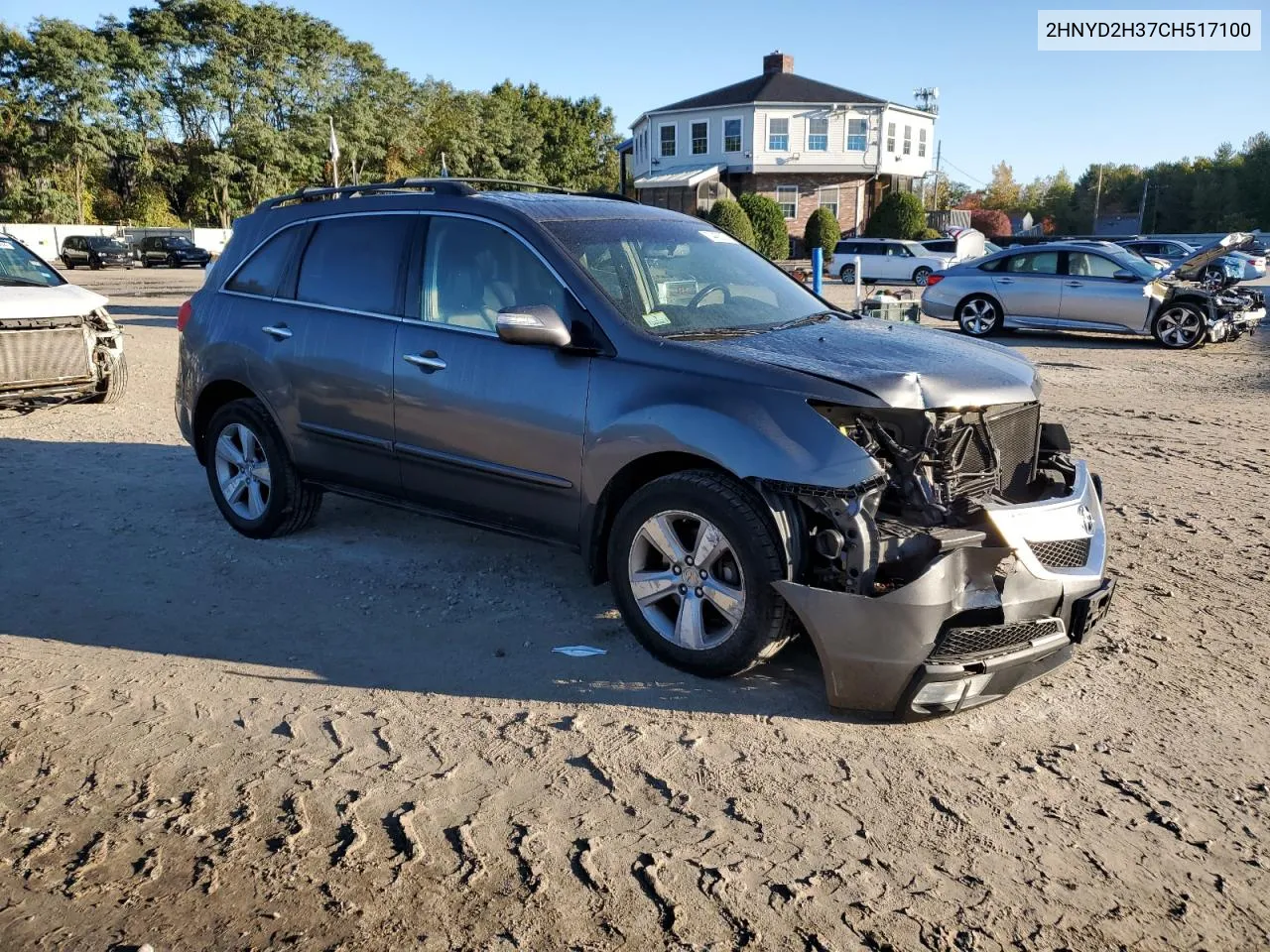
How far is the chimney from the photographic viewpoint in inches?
2121

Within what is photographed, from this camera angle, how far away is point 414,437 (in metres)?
5.07

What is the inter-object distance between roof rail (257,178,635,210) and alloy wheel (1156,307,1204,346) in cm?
1278

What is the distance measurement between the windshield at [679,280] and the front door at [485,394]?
0.82 feet

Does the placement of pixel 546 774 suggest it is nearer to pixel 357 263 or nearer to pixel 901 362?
pixel 901 362

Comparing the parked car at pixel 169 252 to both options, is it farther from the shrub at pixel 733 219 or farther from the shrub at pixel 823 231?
the shrub at pixel 823 231

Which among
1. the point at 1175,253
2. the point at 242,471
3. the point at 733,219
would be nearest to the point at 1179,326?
the point at 242,471

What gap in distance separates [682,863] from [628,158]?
6796cm

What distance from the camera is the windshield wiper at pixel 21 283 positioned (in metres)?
9.92

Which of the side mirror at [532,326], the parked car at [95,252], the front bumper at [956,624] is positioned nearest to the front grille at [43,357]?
the side mirror at [532,326]

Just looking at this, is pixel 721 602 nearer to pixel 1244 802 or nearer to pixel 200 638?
pixel 1244 802

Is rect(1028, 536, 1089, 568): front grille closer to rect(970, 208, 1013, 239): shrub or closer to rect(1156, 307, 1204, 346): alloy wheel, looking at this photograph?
rect(1156, 307, 1204, 346): alloy wheel

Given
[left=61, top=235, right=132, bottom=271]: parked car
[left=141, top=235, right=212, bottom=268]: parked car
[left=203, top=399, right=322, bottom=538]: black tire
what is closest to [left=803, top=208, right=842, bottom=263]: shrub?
[left=141, top=235, right=212, bottom=268]: parked car

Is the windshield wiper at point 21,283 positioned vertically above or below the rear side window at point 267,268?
below

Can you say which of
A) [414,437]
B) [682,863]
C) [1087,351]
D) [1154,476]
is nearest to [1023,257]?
[1087,351]
